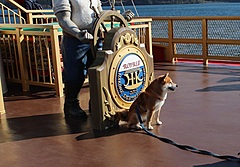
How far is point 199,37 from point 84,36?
14.6 feet

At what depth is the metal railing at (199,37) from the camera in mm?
7506

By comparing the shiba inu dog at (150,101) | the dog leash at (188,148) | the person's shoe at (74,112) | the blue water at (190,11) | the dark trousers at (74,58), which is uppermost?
the blue water at (190,11)

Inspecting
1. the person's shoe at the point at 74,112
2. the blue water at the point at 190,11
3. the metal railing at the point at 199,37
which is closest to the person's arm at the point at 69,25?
the person's shoe at the point at 74,112

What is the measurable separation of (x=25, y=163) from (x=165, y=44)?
540 centimetres

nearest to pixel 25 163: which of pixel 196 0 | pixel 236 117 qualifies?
pixel 236 117

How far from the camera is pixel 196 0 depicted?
236 feet

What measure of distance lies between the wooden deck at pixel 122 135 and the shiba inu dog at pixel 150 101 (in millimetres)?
121

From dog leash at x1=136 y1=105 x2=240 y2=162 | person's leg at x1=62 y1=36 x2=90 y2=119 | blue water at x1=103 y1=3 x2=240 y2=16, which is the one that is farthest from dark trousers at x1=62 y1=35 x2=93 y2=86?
blue water at x1=103 y1=3 x2=240 y2=16

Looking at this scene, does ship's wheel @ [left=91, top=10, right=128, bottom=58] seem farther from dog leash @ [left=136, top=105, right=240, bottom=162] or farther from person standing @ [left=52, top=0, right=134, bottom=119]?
dog leash @ [left=136, top=105, right=240, bottom=162]

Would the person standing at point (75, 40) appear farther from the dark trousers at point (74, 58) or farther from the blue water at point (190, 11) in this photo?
the blue water at point (190, 11)

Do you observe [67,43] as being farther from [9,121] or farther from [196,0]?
[196,0]

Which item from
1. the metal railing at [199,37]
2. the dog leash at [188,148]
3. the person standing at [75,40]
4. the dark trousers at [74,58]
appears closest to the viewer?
the dog leash at [188,148]

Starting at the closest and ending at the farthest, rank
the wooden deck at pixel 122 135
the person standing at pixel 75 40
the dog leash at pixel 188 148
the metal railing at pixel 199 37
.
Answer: the dog leash at pixel 188 148 → the wooden deck at pixel 122 135 → the person standing at pixel 75 40 → the metal railing at pixel 199 37

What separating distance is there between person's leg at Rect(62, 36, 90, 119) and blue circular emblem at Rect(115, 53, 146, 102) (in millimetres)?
563
